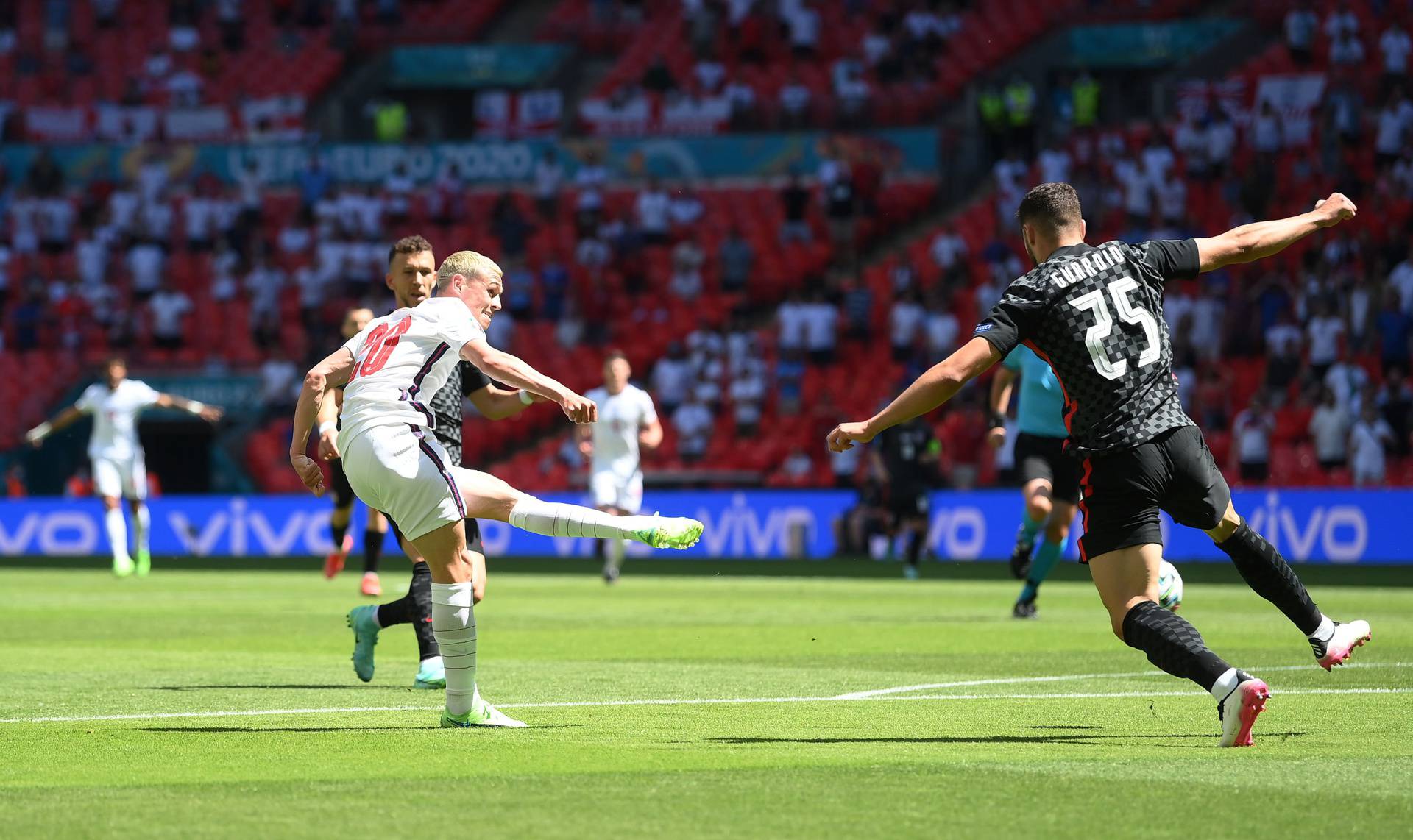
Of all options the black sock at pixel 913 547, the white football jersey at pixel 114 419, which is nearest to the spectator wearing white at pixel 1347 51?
the black sock at pixel 913 547

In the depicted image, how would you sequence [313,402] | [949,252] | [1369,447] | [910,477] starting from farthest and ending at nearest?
[949,252] < [1369,447] < [910,477] < [313,402]

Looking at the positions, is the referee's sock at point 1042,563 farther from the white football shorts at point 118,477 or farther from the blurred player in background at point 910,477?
the white football shorts at point 118,477

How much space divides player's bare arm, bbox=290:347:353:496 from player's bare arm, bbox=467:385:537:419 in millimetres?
1262

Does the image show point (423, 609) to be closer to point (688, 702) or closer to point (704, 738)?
point (688, 702)

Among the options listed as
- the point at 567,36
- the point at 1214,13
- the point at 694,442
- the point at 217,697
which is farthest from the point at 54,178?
the point at 217,697

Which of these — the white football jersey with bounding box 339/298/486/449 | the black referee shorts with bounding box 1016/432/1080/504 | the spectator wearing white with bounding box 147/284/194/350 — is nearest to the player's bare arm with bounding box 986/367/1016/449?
the black referee shorts with bounding box 1016/432/1080/504

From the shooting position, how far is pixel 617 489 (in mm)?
23797

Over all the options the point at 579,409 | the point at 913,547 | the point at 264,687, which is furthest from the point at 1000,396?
the point at 913,547

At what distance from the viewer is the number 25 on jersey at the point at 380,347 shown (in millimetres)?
8539

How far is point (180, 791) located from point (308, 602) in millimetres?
13045

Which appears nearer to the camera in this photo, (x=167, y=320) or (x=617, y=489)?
(x=617, y=489)

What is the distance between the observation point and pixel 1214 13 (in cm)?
3572

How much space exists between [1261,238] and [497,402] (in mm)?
4122

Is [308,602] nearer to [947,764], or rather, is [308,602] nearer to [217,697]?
[217,697]
